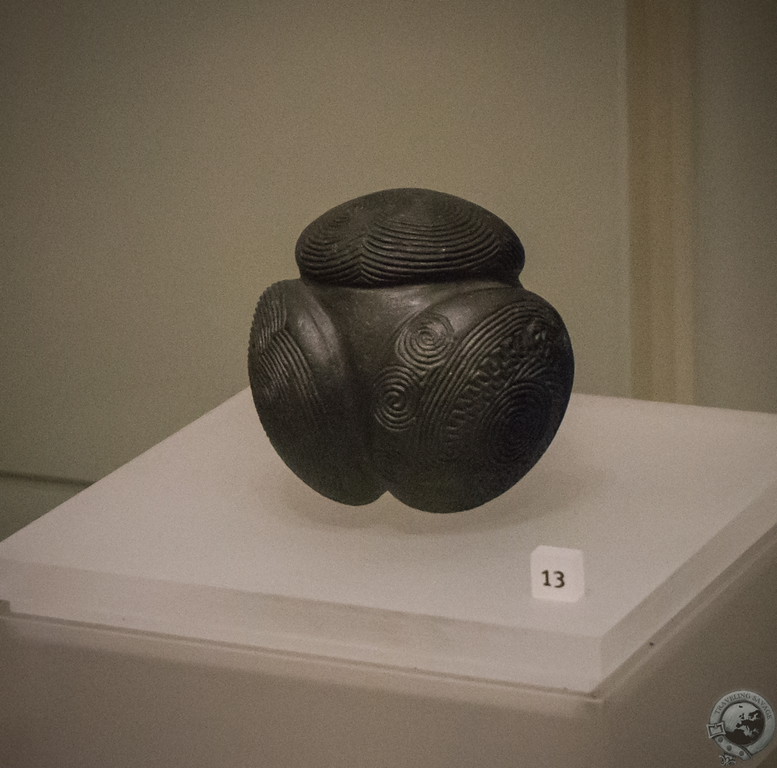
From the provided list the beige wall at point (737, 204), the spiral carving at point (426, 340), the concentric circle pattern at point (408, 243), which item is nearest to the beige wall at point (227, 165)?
the beige wall at point (737, 204)

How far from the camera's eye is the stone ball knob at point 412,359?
8.72ft

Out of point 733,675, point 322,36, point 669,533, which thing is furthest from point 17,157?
point 733,675

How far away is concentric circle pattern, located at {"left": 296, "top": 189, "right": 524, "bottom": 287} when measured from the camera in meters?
2.73

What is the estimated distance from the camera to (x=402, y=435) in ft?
8.82

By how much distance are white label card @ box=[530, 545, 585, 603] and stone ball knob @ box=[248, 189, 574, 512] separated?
229mm

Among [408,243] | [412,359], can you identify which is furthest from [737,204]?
[412,359]

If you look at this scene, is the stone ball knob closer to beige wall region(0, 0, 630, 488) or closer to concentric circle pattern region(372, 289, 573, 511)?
concentric circle pattern region(372, 289, 573, 511)

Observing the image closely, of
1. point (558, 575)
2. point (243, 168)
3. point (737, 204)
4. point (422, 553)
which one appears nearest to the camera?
point (558, 575)

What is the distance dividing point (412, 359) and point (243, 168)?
1570 millimetres

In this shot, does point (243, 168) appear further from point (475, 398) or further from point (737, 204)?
point (475, 398)

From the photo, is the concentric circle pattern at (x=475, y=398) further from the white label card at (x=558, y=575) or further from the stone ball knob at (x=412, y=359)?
the white label card at (x=558, y=575)

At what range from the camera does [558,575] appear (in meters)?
2.59

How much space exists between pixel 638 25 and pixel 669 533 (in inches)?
55.3

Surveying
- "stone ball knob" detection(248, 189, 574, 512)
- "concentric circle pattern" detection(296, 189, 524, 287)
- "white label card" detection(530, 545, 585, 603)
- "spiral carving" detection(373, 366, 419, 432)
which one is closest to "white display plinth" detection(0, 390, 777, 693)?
"white label card" detection(530, 545, 585, 603)
